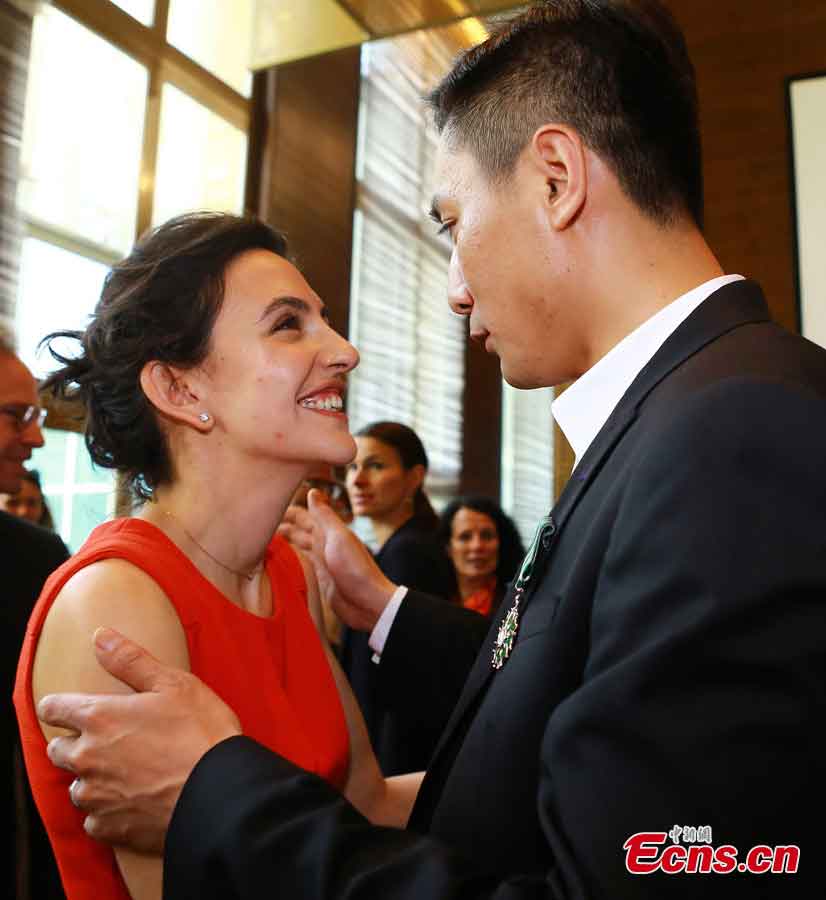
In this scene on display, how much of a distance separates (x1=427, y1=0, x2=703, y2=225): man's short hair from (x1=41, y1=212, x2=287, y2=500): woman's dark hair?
2.11 ft

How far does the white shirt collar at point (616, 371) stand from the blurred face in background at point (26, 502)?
295cm

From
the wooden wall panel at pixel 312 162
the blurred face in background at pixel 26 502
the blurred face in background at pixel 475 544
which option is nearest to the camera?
the blurred face in background at pixel 26 502

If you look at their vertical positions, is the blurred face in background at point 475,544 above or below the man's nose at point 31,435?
below

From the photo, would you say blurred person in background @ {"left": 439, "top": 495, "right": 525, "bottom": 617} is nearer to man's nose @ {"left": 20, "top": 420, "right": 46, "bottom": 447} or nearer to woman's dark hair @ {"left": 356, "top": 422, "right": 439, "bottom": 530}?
woman's dark hair @ {"left": 356, "top": 422, "right": 439, "bottom": 530}

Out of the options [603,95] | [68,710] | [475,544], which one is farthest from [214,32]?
[68,710]

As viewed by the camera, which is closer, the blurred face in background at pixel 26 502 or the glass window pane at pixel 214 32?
the blurred face in background at pixel 26 502

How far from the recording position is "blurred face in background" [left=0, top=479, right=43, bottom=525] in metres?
3.52

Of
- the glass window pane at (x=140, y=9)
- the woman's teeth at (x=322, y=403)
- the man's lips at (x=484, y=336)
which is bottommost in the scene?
the woman's teeth at (x=322, y=403)

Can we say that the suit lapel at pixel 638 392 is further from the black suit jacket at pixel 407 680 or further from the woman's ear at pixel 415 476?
the woman's ear at pixel 415 476

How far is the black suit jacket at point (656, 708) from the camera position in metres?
0.63

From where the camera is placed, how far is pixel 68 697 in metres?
0.92

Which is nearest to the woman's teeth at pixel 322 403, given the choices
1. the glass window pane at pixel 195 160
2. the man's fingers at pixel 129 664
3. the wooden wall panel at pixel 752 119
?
the man's fingers at pixel 129 664

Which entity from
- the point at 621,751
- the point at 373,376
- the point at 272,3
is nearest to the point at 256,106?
the point at 272,3

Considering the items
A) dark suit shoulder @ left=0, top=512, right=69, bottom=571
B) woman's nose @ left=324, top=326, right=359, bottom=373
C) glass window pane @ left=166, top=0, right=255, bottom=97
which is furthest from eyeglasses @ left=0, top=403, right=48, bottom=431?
glass window pane @ left=166, top=0, right=255, bottom=97
